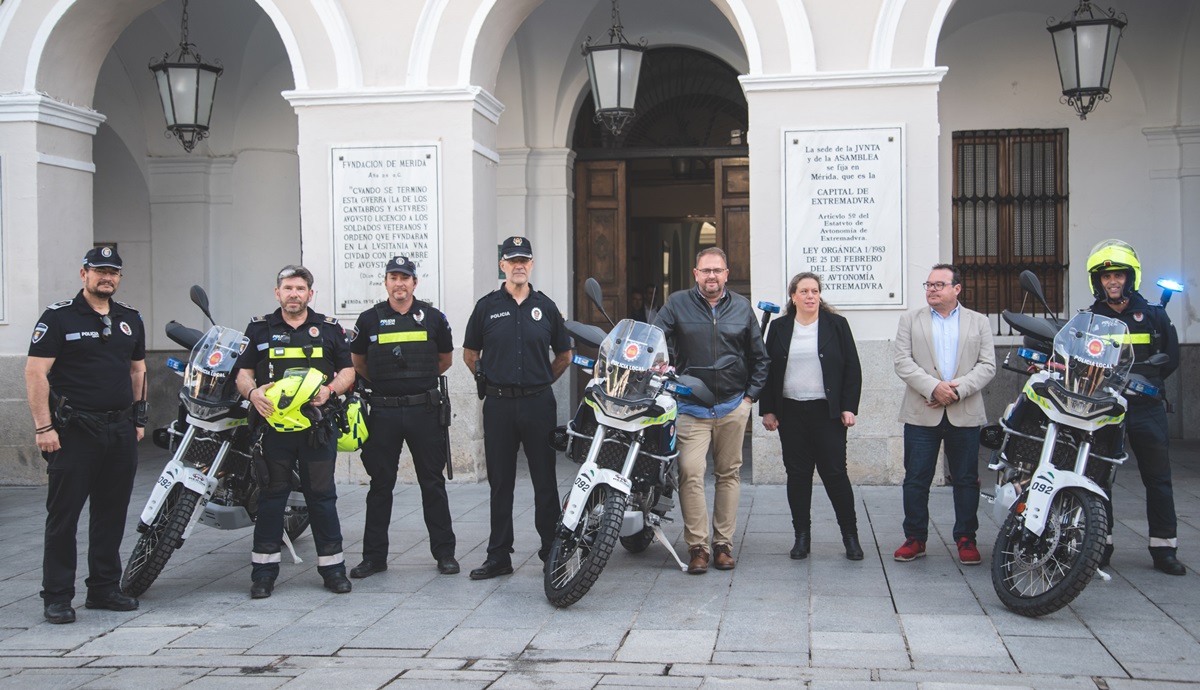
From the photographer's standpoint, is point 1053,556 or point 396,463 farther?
point 396,463

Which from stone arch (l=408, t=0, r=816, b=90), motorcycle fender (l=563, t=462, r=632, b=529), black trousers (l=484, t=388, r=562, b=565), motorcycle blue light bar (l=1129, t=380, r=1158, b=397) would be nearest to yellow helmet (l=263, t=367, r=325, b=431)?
black trousers (l=484, t=388, r=562, b=565)

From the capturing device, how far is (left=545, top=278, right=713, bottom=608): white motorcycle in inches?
221

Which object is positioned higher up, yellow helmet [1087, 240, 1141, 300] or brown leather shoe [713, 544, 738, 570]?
yellow helmet [1087, 240, 1141, 300]

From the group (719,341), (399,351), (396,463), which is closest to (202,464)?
(396,463)

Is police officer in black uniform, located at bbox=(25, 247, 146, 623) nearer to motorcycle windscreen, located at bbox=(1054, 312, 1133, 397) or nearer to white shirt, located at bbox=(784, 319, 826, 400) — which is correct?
white shirt, located at bbox=(784, 319, 826, 400)

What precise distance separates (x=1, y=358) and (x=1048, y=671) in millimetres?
8666

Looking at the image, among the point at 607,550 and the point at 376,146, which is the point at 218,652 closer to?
the point at 607,550

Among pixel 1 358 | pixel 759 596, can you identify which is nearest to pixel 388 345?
pixel 759 596

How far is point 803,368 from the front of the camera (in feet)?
21.5

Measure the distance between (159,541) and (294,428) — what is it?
0.86m

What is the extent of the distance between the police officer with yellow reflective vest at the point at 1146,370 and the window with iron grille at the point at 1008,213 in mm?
5278

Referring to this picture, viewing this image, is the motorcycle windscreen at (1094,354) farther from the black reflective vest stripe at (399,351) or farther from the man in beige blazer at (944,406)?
the black reflective vest stripe at (399,351)

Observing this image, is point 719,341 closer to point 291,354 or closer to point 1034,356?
point 1034,356

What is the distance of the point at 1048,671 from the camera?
4543 millimetres
